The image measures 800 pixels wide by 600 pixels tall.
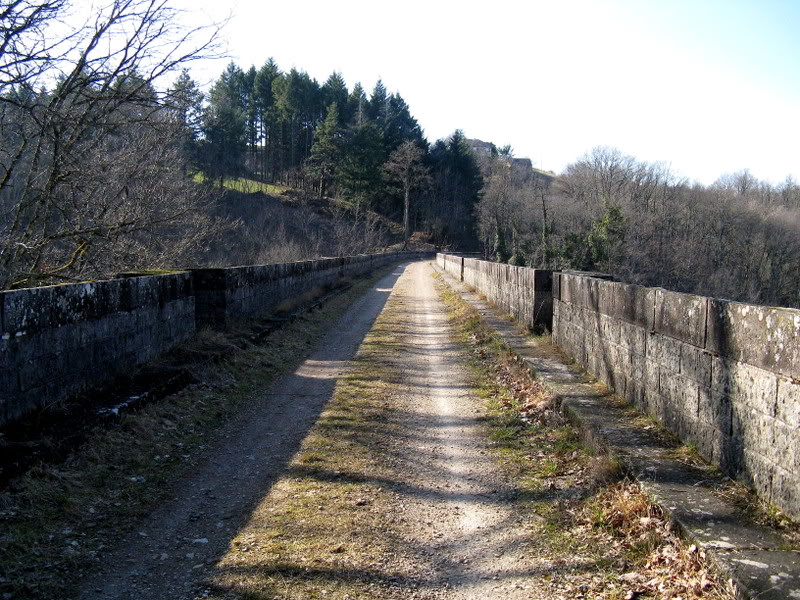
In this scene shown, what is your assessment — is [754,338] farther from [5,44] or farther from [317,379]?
[5,44]

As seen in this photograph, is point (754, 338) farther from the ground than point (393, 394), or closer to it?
farther from the ground

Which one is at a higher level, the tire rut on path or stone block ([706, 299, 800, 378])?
stone block ([706, 299, 800, 378])

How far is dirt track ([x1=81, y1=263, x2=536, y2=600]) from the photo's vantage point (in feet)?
11.9

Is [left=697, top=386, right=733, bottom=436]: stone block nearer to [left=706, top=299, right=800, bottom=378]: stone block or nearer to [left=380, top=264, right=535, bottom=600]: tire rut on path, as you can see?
[left=706, top=299, right=800, bottom=378]: stone block

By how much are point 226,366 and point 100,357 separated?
2228 millimetres

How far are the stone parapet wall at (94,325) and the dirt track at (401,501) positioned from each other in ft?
5.11

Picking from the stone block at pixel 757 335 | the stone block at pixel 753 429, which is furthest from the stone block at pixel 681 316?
the stone block at pixel 753 429

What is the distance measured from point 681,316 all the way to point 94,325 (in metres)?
5.73

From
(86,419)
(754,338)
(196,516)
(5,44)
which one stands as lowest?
(196,516)

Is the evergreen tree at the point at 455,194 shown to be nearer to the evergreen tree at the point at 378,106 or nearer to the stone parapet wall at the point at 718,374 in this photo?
the evergreen tree at the point at 378,106

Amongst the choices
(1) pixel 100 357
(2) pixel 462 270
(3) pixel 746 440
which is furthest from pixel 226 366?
(2) pixel 462 270

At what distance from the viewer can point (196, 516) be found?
4445mm

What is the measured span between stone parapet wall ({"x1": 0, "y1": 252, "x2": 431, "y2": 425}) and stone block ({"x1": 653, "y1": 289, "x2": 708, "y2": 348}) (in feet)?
17.9

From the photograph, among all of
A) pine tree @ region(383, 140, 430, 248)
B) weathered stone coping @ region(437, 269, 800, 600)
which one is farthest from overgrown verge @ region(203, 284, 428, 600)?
pine tree @ region(383, 140, 430, 248)
